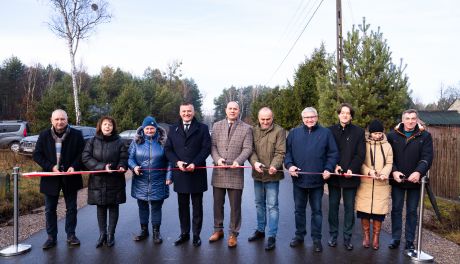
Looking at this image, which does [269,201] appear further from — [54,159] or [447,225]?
[447,225]

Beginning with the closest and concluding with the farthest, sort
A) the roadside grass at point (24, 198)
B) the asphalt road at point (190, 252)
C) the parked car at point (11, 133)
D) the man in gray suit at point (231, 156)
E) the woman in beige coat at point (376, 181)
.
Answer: the asphalt road at point (190, 252) → the woman in beige coat at point (376, 181) → the man in gray suit at point (231, 156) → the roadside grass at point (24, 198) → the parked car at point (11, 133)

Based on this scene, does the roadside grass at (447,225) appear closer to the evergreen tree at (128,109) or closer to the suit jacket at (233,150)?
the suit jacket at (233,150)

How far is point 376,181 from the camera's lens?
18.5ft

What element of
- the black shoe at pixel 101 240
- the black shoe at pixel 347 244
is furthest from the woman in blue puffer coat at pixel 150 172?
the black shoe at pixel 347 244

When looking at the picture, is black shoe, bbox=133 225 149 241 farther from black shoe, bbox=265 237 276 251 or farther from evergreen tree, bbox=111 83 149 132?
evergreen tree, bbox=111 83 149 132

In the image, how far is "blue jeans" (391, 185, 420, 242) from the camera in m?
5.61

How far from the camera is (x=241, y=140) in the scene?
19.0 ft

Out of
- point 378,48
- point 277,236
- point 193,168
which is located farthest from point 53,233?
point 378,48

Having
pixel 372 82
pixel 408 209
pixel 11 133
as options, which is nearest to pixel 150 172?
pixel 408 209

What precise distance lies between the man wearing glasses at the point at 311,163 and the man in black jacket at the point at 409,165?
0.92 meters

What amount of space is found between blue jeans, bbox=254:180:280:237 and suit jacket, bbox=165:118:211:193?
2.74 feet

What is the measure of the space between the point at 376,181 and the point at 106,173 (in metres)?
3.84

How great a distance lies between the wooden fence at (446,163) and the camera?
970 centimetres

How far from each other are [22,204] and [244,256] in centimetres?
537
